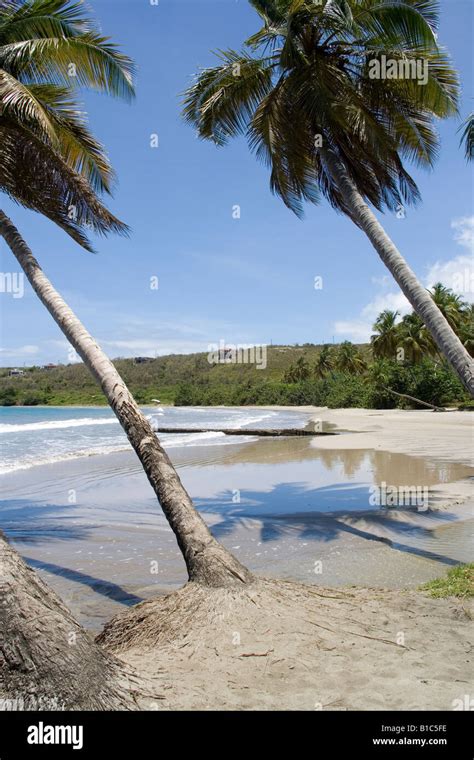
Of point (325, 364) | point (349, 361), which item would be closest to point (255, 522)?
point (349, 361)

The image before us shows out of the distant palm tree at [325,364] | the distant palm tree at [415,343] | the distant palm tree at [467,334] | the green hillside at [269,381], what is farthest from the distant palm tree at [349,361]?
the distant palm tree at [467,334]

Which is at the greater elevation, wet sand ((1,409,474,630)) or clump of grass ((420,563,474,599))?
clump of grass ((420,563,474,599))

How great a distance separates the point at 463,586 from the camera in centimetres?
619

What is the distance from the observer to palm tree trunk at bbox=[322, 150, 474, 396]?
Result: 7.34 metres

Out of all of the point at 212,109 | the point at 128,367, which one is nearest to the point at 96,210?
the point at 212,109

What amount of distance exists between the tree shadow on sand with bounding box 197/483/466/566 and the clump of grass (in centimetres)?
94

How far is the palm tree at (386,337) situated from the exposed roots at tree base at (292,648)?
171ft

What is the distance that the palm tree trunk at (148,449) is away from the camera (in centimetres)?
560

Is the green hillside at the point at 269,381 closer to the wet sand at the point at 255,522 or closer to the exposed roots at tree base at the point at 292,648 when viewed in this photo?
the wet sand at the point at 255,522

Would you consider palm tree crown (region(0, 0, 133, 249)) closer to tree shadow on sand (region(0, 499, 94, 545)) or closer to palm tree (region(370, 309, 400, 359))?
tree shadow on sand (region(0, 499, 94, 545))

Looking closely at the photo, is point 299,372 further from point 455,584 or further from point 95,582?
point 455,584

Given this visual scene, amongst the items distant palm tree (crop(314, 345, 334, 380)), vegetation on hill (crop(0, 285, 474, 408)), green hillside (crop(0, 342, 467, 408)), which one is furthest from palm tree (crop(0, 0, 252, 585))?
distant palm tree (crop(314, 345, 334, 380))

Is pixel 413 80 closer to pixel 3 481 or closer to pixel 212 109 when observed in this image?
pixel 212 109
